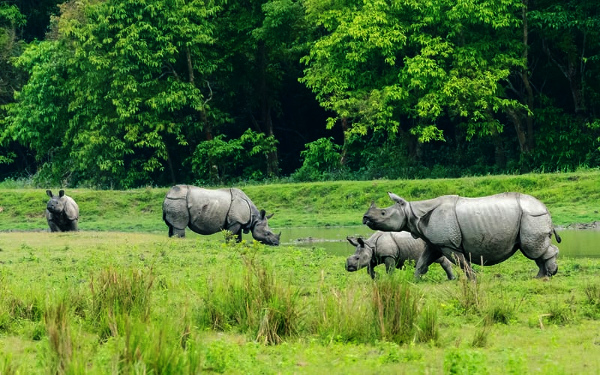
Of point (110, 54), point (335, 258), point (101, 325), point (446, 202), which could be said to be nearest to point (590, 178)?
point (335, 258)

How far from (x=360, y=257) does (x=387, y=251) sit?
1.68 feet

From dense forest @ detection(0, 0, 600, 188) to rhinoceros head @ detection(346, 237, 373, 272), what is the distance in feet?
65.7

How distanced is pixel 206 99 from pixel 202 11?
172 inches

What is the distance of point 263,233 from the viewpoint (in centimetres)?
2216

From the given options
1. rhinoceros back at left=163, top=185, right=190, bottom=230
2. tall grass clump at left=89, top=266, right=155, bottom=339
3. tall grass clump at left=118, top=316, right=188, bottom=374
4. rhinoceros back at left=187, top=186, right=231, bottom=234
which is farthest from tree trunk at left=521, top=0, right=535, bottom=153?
tall grass clump at left=118, top=316, right=188, bottom=374

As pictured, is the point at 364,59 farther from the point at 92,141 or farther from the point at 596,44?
the point at 92,141

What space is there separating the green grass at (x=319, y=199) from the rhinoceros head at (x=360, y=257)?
37.3 ft

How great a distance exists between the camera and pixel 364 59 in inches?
1437

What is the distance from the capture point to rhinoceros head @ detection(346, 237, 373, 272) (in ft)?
48.8

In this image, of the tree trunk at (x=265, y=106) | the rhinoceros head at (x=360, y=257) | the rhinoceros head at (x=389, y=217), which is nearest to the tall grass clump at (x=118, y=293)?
the rhinoceros head at (x=389, y=217)

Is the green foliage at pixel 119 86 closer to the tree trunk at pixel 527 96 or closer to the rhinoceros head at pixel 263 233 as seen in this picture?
the tree trunk at pixel 527 96

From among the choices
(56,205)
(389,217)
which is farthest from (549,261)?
(56,205)

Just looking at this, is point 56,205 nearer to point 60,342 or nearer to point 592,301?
point 592,301

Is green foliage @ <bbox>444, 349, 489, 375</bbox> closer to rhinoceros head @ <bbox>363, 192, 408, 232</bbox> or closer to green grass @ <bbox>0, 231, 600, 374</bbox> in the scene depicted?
green grass @ <bbox>0, 231, 600, 374</bbox>
